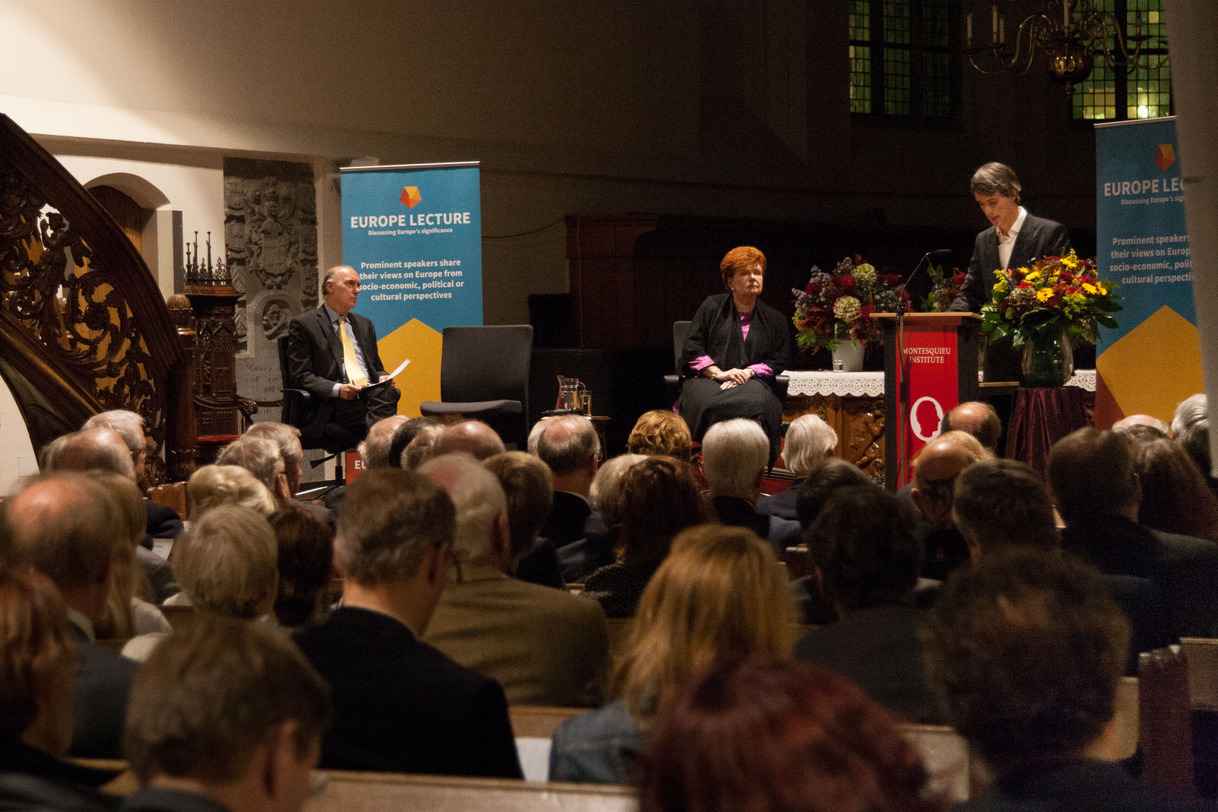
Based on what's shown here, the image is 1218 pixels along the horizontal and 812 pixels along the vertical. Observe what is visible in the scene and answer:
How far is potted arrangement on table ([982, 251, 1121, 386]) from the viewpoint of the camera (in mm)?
5719

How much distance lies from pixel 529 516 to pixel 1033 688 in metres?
1.84

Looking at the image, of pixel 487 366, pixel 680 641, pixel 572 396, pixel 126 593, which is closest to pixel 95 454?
pixel 126 593

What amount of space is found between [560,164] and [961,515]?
8778mm

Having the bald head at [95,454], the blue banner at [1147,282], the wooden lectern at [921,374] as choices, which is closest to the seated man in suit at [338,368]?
the wooden lectern at [921,374]

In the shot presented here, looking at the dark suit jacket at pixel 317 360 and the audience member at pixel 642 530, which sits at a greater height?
the dark suit jacket at pixel 317 360

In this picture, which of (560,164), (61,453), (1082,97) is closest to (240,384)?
(560,164)

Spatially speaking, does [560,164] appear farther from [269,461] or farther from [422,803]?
[422,803]

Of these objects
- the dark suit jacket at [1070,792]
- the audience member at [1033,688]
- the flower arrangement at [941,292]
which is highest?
the flower arrangement at [941,292]

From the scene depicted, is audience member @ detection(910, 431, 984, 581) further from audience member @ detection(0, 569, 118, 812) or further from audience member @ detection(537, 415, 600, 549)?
audience member @ detection(0, 569, 118, 812)

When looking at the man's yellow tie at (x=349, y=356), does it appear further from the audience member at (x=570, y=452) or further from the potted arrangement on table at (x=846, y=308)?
the audience member at (x=570, y=452)

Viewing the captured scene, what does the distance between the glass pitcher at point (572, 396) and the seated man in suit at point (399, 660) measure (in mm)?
5154

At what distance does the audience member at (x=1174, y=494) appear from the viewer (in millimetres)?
3389

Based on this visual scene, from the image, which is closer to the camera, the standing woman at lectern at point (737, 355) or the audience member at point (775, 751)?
the audience member at point (775, 751)

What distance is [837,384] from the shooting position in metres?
7.05
